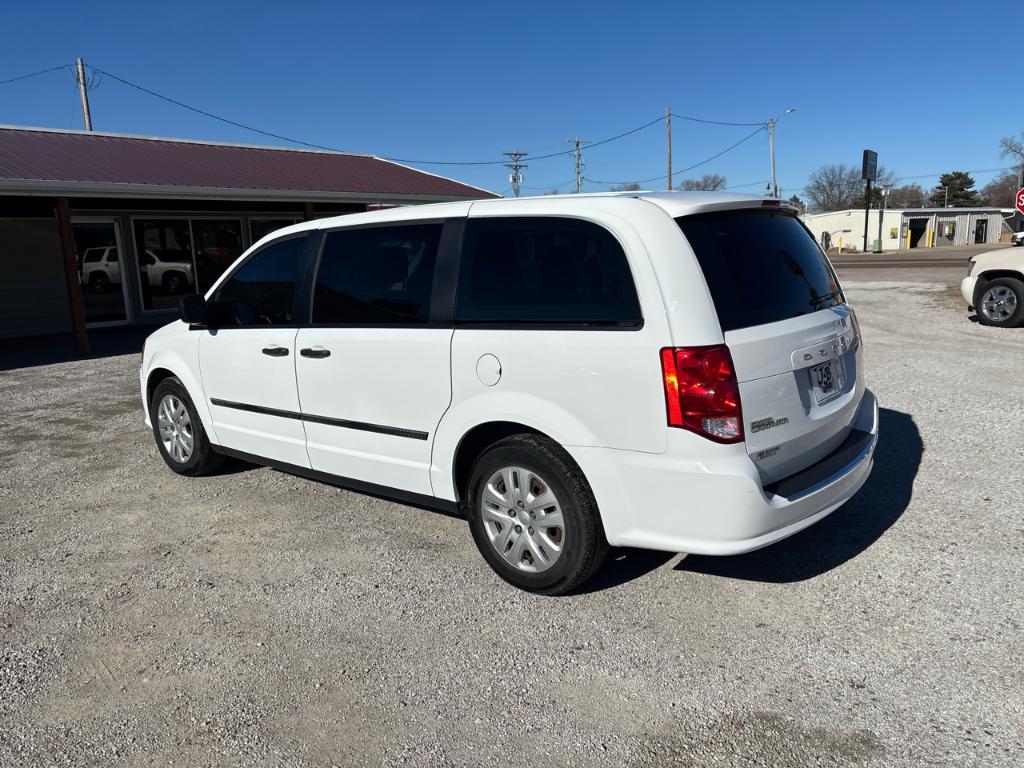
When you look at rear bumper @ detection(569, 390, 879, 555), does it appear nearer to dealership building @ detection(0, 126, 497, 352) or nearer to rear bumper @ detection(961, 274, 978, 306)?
rear bumper @ detection(961, 274, 978, 306)

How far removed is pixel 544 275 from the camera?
140 inches

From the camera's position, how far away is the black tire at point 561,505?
343 cm

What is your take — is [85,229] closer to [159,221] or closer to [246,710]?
[159,221]

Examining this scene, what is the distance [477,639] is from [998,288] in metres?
11.5

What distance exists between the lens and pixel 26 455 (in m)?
6.67

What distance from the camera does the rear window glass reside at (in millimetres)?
3277

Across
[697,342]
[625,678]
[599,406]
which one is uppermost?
[697,342]

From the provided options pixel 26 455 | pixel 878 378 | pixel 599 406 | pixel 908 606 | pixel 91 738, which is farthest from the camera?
pixel 878 378

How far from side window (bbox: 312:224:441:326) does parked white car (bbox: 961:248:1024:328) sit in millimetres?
10882

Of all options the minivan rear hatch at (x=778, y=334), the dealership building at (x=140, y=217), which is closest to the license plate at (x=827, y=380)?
the minivan rear hatch at (x=778, y=334)

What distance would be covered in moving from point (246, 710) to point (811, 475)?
2519mm

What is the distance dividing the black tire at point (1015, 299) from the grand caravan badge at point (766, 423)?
34.3 feet

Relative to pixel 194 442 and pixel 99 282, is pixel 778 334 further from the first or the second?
pixel 99 282

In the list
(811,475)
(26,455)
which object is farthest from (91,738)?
(26,455)
